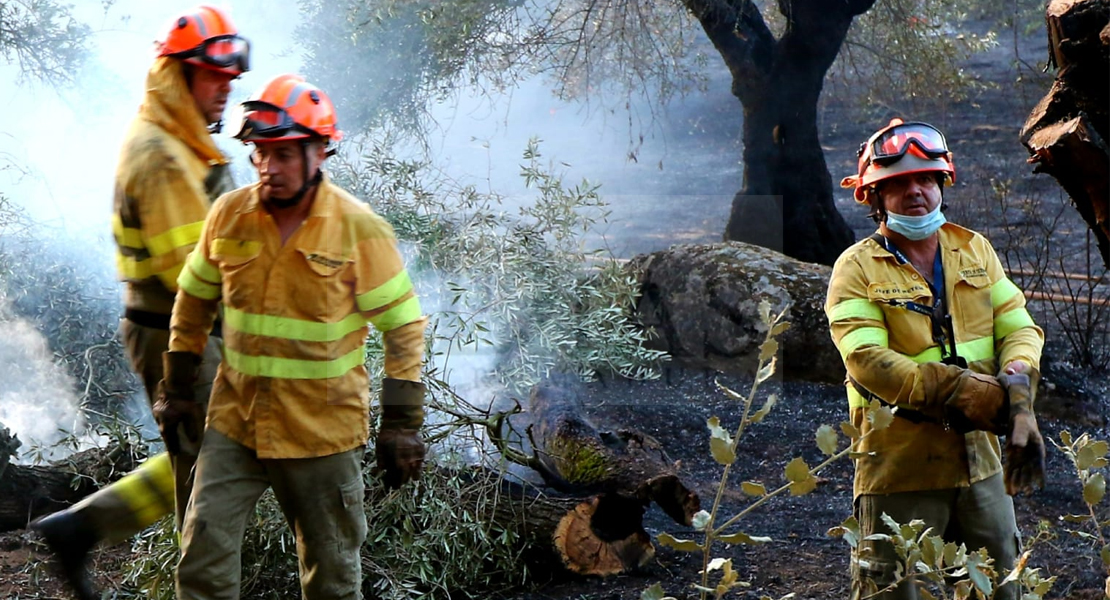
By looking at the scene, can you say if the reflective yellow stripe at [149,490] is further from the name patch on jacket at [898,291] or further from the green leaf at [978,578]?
the green leaf at [978,578]

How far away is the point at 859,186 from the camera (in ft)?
11.4

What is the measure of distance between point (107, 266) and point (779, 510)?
13.2 ft

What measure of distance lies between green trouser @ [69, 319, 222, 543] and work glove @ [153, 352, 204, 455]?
0.11m

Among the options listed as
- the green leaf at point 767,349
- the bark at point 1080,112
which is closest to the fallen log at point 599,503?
the bark at point 1080,112

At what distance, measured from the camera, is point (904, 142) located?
331cm

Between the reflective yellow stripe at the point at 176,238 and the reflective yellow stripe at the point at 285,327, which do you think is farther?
the reflective yellow stripe at the point at 176,238

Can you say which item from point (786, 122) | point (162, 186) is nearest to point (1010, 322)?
point (162, 186)

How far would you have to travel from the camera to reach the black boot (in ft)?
12.3

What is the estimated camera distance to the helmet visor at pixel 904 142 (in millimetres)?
3312

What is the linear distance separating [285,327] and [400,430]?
17.3 inches

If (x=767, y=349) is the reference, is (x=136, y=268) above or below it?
below

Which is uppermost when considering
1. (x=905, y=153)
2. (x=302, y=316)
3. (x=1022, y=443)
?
(x=905, y=153)

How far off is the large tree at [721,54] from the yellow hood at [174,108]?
4.95 metres

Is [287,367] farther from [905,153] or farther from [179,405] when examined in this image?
[905,153]
